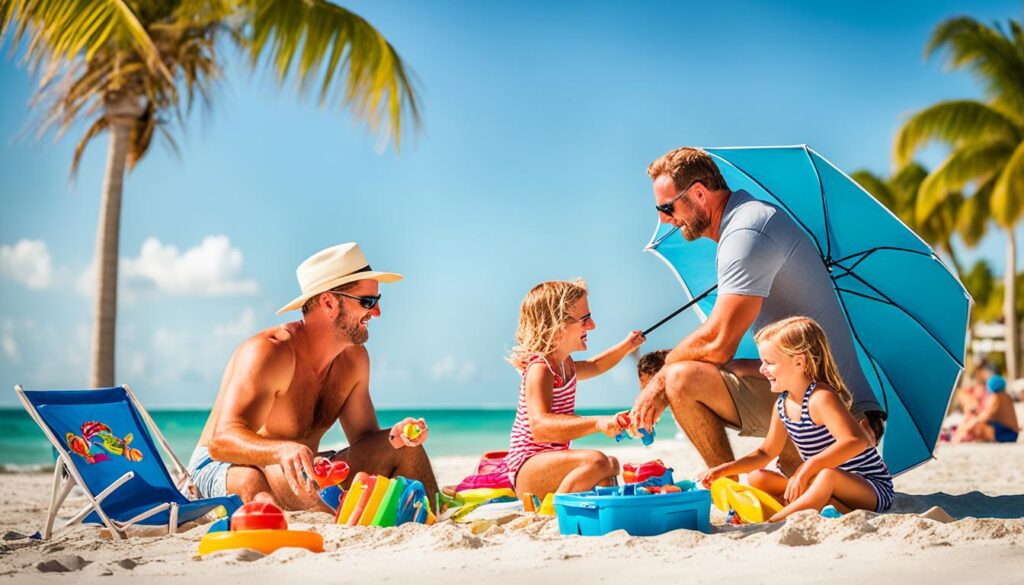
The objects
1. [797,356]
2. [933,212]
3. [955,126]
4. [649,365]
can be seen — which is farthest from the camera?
[933,212]

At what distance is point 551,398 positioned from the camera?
445 cm

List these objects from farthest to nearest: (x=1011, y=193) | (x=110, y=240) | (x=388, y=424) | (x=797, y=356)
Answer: (x=388, y=424), (x=1011, y=193), (x=110, y=240), (x=797, y=356)

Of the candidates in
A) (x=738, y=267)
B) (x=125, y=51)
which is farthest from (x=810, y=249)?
(x=125, y=51)

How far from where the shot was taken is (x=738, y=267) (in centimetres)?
431

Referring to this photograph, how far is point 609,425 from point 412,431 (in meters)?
0.98

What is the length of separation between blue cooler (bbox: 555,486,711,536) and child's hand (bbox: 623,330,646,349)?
1249 mm

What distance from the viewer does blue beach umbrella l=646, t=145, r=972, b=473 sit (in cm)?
492

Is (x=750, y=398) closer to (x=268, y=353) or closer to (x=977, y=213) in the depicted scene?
(x=268, y=353)

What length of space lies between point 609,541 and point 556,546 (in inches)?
7.4

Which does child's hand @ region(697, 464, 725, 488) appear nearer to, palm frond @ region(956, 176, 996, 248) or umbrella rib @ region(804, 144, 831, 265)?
umbrella rib @ region(804, 144, 831, 265)

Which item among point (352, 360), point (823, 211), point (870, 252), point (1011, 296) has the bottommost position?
point (352, 360)

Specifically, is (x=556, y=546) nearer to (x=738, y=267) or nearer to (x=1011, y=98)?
(x=738, y=267)

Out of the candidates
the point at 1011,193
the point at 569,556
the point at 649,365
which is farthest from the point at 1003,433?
the point at 569,556

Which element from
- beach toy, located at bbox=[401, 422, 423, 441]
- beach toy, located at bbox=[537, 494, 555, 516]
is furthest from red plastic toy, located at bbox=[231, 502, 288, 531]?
beach toy, located at bbox=[537, 494, 555, 516]
